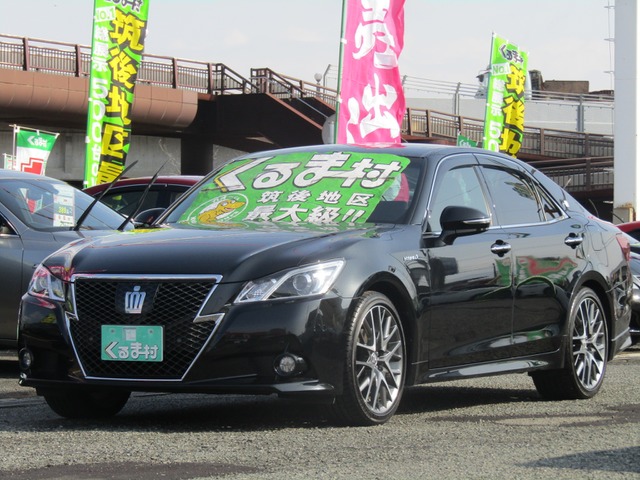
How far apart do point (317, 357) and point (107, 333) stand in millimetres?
1028

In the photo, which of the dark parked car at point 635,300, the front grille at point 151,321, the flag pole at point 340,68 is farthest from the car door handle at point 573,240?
the flag pole at point 340,68

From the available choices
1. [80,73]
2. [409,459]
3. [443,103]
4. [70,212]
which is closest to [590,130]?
[443,103]

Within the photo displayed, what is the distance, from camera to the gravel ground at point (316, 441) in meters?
5.22

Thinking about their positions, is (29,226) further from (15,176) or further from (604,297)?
(604,297)

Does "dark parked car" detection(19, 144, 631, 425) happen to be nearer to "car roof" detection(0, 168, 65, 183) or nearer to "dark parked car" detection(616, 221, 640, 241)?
"car roof" detection(0, 168, 65, 183)

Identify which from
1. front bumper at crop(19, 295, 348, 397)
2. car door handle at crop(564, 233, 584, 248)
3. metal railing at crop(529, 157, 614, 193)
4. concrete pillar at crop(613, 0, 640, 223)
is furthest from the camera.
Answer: metal railing at crop(529, 157, 614, 193)

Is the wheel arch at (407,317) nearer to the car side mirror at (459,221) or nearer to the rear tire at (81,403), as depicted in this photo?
the car side mirror at (459,221)

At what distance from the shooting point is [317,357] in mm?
6281

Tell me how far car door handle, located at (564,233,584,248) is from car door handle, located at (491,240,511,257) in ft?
2.57

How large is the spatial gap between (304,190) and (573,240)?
79.5 inches

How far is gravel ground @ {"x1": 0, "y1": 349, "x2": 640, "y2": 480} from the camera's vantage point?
205 inches

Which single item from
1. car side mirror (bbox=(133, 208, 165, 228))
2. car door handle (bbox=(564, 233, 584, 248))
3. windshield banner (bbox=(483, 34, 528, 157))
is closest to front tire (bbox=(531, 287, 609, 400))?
car door handle (bbox=(564, 233, 584, 248))

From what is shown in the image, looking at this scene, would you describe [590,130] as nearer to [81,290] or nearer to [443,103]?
[443,103]

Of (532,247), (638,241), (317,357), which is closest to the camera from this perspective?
(317,357)
